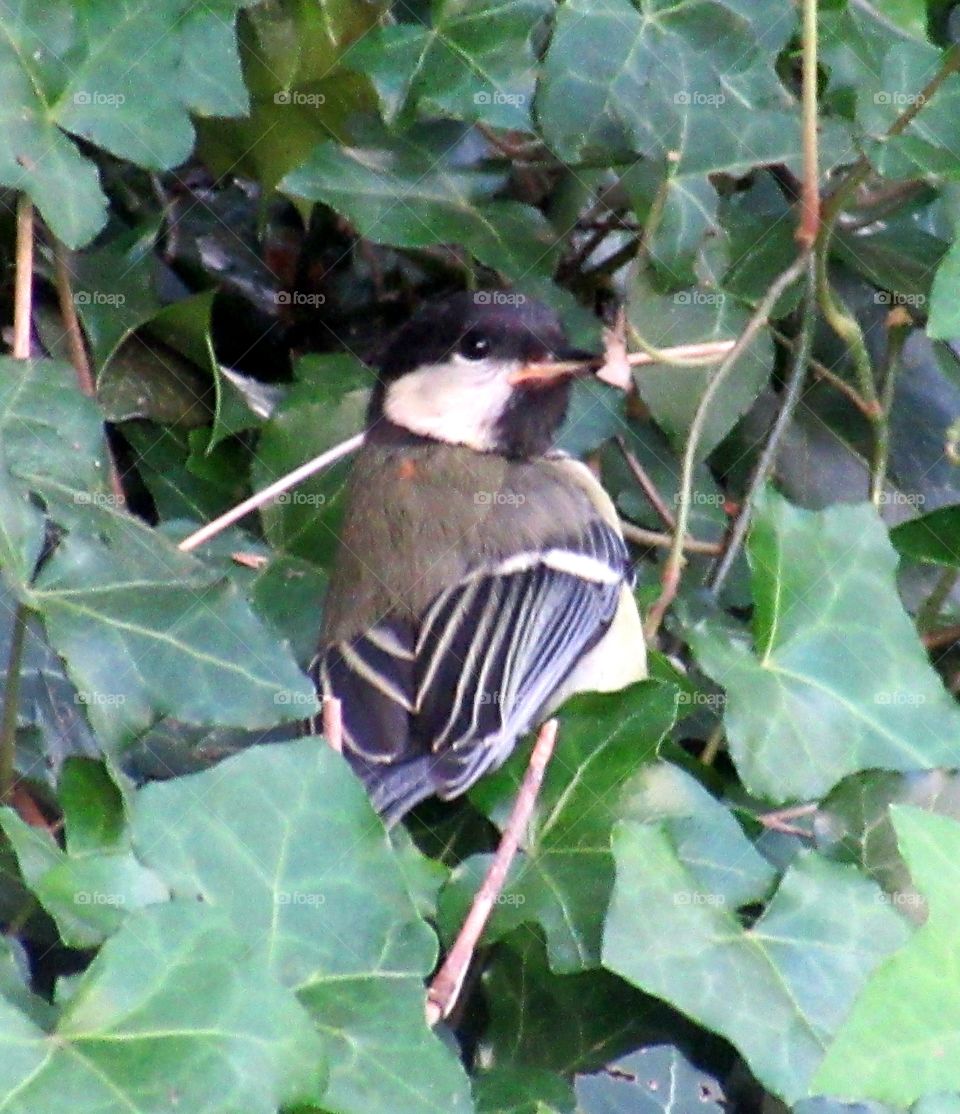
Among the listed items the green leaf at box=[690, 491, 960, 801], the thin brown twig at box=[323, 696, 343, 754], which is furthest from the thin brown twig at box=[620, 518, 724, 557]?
the thin brown twig at box=[323, 696, 343, 754]

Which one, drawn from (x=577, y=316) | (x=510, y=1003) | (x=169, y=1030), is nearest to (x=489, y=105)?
(x=577, y=316)

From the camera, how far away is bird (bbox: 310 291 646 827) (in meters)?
1.43

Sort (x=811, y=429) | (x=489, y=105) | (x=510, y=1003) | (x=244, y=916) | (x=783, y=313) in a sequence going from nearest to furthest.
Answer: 1. (x=244, y=916)
2. (x=510, y=1003)
3. (x=489, y=105)
4. (x=783, y=313)
5. (x=811, y=429)

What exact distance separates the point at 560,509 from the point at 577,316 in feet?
0.69

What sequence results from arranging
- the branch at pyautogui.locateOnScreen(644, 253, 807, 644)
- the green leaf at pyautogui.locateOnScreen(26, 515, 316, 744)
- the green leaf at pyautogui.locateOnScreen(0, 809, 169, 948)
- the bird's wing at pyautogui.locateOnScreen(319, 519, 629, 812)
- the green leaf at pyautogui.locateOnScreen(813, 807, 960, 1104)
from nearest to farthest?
the green leaf at pyautogui.locateOnScreen(813, 807, 960, 1104), the green leaf at pyautogui.locateOnScreen(0, 809, 169, 948), the green leaf at pyautogui.locateOnScreen(26, 515, 316, 744), the bird's wing at pyautogui.locateOnScreen(319, 519, 629, 812), the branch at pyautogui.locateOnScreen(644, 253, 807, 644)

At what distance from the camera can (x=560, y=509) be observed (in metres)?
1.62

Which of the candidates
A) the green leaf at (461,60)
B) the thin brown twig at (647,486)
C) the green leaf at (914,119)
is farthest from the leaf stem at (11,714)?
the green leaf at (914,119)

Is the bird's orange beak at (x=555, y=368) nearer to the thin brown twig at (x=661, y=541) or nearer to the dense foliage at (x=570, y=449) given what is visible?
the dense foliage at (x=570, y=449)

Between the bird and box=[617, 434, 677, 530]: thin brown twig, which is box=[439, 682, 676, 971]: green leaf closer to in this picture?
the bird

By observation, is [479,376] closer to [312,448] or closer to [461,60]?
[312,448]

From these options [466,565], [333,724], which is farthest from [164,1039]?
[466,565]

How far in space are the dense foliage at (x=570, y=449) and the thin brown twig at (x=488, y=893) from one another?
25 mm

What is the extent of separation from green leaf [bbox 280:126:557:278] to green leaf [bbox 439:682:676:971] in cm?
52

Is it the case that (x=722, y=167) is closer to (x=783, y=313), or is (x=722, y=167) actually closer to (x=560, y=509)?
(x=783, y=313)
